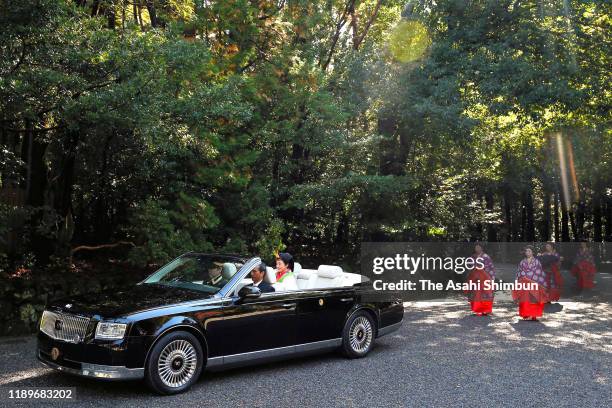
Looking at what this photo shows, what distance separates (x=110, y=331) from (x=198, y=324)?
3.33 ft

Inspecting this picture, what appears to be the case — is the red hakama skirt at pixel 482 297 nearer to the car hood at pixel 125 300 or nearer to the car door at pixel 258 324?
the car door at pixel 258 324

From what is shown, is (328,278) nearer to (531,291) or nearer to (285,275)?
(285,275)

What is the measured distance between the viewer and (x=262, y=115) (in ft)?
60.8

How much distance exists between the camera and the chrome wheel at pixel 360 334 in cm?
920

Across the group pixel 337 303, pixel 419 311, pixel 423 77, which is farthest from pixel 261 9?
pixel 337 303

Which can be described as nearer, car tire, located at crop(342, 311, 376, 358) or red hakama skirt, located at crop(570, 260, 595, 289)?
car tire, located at crop(342, 311, 376, 358)

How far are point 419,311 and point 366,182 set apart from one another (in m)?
3.98

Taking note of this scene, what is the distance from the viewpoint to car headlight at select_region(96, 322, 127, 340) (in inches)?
259

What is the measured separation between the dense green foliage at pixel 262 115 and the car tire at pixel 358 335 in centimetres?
484

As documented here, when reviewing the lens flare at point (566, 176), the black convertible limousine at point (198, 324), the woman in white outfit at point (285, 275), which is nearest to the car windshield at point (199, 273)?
the black convertible limousine at point (198, 324)

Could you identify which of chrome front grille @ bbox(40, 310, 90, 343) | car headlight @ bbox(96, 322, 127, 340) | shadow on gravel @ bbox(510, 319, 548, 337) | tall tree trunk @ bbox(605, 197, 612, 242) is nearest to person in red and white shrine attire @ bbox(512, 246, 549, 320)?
shadow on gravel @ bbox(510, 319, 548, 337)

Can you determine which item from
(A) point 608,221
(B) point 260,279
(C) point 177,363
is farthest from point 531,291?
(A) point 608,221

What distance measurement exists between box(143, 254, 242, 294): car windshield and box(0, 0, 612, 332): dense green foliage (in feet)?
10.7

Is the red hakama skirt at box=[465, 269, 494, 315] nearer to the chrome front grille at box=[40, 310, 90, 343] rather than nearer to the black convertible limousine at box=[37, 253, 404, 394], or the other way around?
the black convertible limousine at box=[37, 253, 404, 394]
